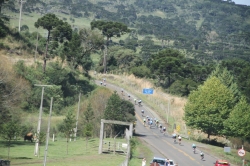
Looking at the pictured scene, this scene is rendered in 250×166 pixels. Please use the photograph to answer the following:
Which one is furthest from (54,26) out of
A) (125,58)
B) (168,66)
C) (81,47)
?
(125,58)

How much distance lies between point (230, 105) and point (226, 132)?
631cm

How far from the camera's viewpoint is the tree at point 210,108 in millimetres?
76688

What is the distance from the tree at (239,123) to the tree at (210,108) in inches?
95.8

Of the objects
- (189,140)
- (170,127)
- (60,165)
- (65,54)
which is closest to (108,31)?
(65,54)

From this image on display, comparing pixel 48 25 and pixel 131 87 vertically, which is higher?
pixel 48 25

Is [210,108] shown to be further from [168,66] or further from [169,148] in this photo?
[168,66]

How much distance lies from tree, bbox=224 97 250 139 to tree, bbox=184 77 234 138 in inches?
95.8

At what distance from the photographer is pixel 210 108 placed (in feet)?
253

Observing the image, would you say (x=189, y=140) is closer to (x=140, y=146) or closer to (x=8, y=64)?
(x=140, y=146)

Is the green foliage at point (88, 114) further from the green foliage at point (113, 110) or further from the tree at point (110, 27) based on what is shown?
the tree at point (110, 27)

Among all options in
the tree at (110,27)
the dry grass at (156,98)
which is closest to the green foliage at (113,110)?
the dry grass at (156,98)

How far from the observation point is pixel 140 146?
207ft

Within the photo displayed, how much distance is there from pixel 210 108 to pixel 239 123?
6175 millimetres

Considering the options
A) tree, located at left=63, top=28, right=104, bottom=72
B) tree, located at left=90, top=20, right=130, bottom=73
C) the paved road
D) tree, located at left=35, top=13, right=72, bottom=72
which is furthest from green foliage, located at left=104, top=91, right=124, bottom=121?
tree, located at left=90, top=20, right=130, bottom=73
